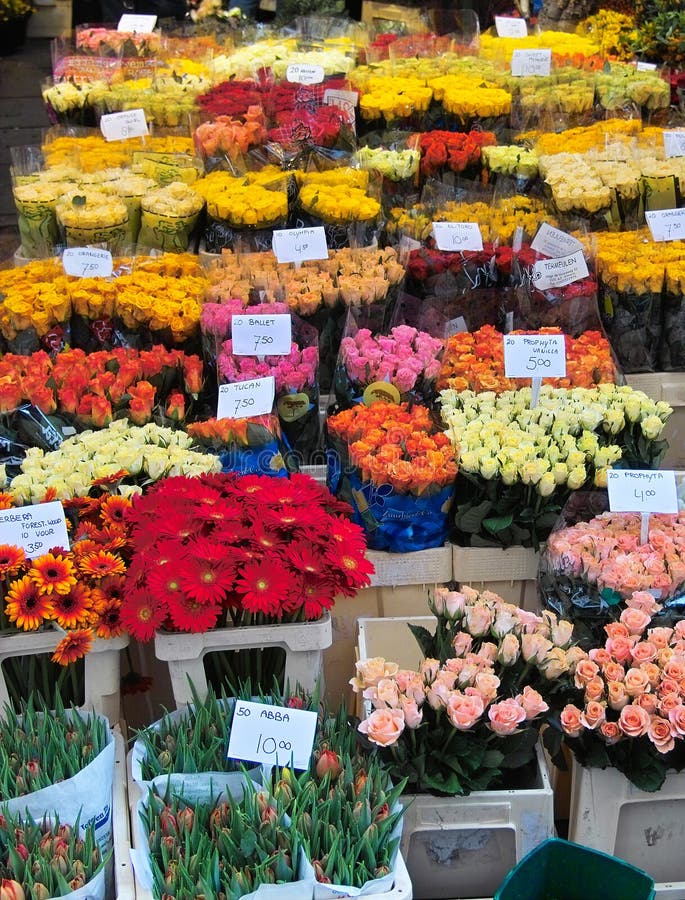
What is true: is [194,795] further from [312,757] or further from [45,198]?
[45,198]

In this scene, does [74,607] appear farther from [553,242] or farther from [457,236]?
[553,242]

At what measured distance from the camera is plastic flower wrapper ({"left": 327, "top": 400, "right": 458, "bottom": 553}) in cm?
235

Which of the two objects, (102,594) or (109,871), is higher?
(102,594)

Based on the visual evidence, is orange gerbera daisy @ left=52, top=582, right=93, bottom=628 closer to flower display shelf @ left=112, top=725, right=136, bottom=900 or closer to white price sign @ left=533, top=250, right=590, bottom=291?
flower display shelf @ left=112, top=725, right=136, bottom=900

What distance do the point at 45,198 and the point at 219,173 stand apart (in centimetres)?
64

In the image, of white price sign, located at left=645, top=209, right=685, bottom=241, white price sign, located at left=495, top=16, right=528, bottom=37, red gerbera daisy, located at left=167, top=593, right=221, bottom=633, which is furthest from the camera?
white price sign, located at left=495, top=16, right=528, bottom=37

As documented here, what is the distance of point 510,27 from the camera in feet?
18.0

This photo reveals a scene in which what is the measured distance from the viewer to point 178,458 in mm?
2291

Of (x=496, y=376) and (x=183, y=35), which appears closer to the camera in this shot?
(x=496, y=376)

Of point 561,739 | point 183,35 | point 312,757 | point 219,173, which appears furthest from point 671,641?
point 183,35

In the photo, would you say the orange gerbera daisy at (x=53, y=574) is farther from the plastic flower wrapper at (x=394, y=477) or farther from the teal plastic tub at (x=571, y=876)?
the teal plastic tub at (x=571, y=876)

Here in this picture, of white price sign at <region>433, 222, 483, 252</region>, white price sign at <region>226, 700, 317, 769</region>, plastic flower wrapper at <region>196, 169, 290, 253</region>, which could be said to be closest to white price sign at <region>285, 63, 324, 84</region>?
plastic flower wrapper at <region>196, 169, 290, 253</region>

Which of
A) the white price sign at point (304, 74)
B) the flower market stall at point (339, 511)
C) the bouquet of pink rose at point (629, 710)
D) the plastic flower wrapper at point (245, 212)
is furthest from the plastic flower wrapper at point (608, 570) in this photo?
the white price sign at point (304, 74)

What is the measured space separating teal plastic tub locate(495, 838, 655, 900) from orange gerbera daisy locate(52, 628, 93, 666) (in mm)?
861
